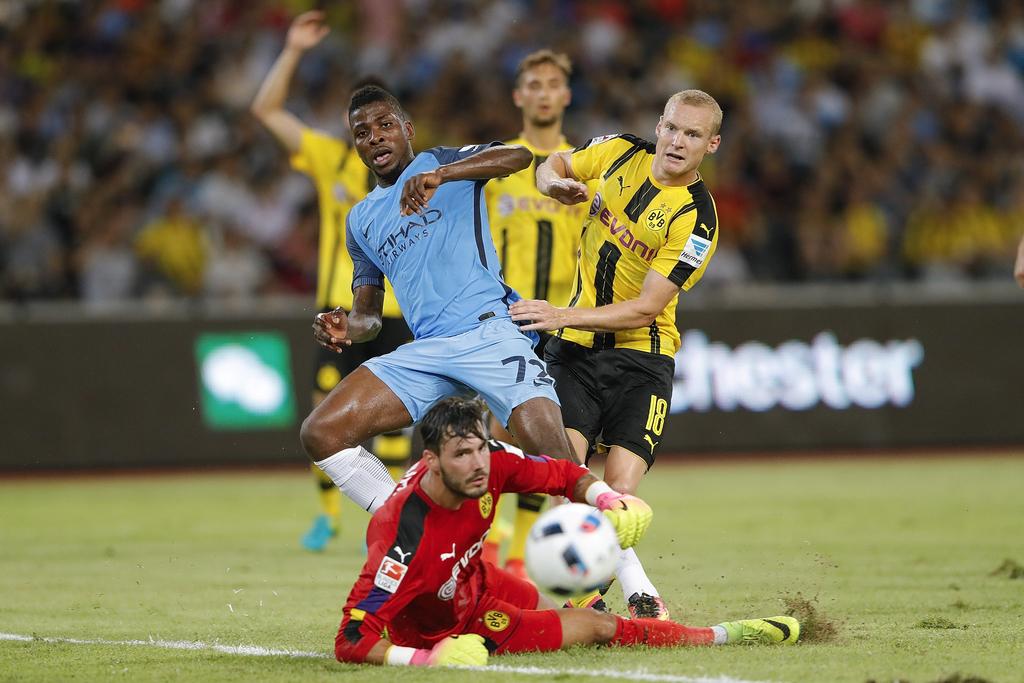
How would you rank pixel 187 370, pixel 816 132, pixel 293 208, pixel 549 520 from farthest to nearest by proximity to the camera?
1. pixel 816 132
2. pixel 293 208
3. pixel 187 370
4. pixel 549 520

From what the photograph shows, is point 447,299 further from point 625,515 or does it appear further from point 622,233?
point 625,515

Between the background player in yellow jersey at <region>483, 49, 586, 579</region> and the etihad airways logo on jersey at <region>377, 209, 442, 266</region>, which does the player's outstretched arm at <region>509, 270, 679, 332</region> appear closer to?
the etihad airways logo on jersey at <region>377, 209, 442, 266</region>

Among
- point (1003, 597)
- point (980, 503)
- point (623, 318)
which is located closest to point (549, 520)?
point (623, 318)

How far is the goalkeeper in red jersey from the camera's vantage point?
5.85m

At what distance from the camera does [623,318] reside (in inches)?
274

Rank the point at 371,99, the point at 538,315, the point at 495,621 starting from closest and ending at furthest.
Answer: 1. the point at 495,621
2. the point at 538,315
3. the point at 371,99

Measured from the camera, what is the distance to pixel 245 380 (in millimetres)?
15328

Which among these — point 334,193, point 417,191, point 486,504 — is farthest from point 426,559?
point 334,193

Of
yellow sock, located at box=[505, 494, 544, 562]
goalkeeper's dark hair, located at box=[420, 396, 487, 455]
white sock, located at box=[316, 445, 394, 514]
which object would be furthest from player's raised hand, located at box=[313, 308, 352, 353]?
yellow sock, located at box=[505, 494, 544, 562]

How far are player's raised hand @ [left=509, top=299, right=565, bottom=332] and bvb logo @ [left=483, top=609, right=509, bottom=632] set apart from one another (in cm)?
130

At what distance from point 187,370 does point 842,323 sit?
23.0 feet

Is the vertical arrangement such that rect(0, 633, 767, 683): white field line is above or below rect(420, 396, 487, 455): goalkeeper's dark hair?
below

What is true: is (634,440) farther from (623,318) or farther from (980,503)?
(980,503)

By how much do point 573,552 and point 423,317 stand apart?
194 cm
